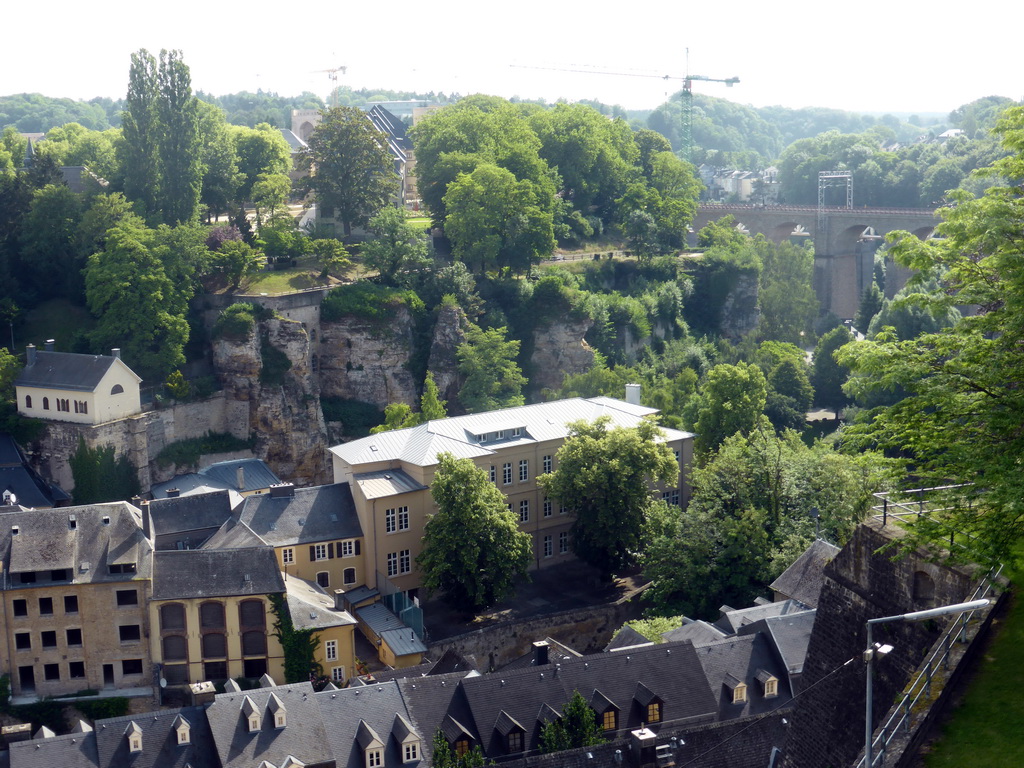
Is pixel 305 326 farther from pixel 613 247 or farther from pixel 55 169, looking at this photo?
pixel 613 247

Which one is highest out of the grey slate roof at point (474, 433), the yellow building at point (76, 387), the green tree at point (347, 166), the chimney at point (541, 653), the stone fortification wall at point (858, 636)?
the green tree at point (347, 166)

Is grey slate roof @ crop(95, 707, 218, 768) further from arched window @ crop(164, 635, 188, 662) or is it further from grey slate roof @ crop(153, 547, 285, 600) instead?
arched window @ crop(164, 635, 188, 662)

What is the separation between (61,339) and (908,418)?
5439cm

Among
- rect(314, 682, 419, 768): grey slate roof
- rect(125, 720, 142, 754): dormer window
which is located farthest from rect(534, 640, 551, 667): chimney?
rect(125, 720, 142, 754): dormer window

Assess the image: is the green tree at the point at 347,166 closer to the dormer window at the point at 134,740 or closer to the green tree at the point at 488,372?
the green tree at the point at 488,372

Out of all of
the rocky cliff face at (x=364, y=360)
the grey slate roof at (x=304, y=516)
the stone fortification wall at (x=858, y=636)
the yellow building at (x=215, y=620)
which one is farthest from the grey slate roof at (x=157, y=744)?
the rocky cliff face at (x=364, y=360)

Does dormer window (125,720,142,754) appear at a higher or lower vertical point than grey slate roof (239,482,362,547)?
lower

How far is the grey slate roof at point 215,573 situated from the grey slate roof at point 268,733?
8.59m

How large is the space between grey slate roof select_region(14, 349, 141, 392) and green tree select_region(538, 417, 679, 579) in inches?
871

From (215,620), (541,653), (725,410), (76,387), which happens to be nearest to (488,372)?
(725,410)

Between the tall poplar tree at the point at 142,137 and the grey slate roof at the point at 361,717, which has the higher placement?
the tall poplar tree at the point at 142,137

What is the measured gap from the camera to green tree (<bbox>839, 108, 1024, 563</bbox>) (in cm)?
1833

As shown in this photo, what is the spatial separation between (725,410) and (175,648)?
3056 cm

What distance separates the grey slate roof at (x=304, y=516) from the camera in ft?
171
